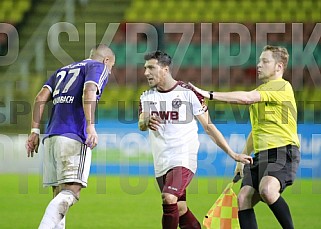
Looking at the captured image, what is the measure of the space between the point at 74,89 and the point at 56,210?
3.78 feet

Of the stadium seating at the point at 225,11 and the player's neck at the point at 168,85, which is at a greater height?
the stadium seating at the point at 225,11

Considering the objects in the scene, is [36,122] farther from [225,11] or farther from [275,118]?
[225,11]

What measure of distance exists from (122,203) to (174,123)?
413 centimetres

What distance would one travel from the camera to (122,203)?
1097 cm

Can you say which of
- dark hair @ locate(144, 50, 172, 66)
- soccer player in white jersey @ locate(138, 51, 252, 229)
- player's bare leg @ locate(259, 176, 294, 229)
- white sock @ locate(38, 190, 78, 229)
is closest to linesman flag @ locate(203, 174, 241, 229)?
soccer player in white jersey @ locate(138, 51, 252, 229)

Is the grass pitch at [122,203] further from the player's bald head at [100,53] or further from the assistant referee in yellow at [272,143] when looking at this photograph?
the player's bald head at [100,53]

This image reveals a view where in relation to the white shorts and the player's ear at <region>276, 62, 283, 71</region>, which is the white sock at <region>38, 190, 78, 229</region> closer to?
the white shorts

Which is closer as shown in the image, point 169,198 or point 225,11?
point 169,198

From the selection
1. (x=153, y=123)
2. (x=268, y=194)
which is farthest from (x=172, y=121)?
(x=268, y=194)

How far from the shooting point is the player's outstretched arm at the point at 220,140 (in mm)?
6695

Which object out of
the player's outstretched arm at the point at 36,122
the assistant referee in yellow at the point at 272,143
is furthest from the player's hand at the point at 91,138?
the assistant referee in yellow at the point at 272,143

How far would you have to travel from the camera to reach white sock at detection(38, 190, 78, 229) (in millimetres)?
6242

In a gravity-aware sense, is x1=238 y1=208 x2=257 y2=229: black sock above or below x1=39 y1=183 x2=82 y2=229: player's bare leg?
below

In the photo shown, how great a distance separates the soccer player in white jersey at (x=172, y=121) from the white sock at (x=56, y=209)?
1011 mm
